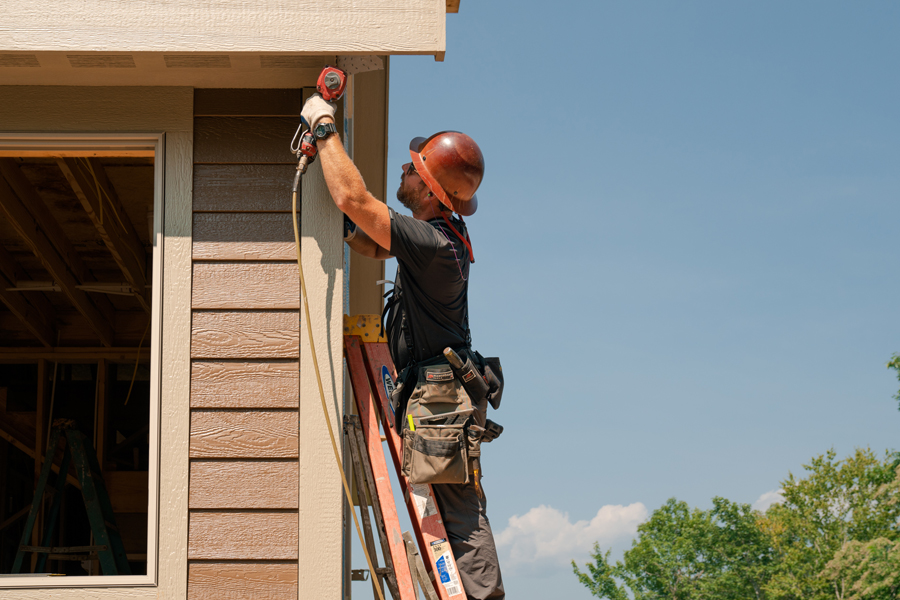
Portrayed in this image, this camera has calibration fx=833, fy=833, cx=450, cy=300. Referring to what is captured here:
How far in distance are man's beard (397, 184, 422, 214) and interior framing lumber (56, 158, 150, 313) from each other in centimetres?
236

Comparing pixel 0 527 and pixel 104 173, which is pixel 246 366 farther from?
pixel 0 527

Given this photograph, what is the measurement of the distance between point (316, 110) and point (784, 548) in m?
35.8

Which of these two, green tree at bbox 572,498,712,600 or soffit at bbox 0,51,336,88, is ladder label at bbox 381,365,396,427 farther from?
green tree at bbox 572,498,712,600

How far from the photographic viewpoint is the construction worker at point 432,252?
2777 mm

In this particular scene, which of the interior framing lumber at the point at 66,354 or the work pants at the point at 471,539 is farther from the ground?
the interior framing lumber at the point at 66,354

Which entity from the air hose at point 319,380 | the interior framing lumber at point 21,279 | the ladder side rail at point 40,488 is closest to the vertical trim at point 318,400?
the air hose at point 319,380

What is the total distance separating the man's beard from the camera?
3.20 metres

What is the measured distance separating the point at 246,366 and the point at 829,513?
3356cm

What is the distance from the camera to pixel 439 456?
2.78m

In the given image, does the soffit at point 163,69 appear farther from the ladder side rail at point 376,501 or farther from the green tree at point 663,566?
the green tree at point 663,566

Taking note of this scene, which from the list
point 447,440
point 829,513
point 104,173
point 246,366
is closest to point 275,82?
point 246,366

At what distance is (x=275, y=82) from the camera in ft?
10.1

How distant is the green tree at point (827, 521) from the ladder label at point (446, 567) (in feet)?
99.0

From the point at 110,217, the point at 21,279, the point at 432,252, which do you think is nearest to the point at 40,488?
the point at 110,217
